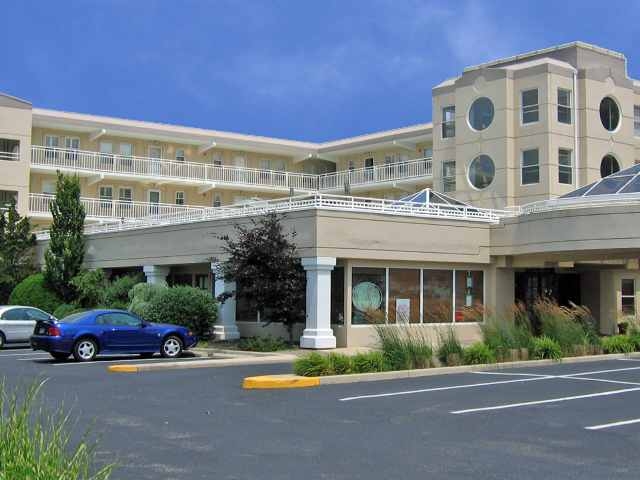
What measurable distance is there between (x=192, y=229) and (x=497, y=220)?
10.9 metres

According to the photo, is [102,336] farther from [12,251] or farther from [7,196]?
[7,196]

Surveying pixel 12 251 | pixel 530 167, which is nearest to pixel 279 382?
pixel 530 167

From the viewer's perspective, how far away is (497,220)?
30.5 m

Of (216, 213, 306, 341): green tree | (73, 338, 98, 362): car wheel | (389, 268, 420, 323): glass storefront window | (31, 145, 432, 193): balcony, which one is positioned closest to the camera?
(73, 338, 98, 362): car wheel

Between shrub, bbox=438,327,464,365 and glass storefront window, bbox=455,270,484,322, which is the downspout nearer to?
glass storefront window, bbox=455,270,484,322

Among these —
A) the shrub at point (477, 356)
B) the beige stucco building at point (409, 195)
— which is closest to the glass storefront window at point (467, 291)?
the beige stucco building at point (409, 195)

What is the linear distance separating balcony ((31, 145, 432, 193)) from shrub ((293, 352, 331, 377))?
28.4m

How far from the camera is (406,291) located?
92.9 ft

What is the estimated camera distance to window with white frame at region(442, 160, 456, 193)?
1540 inches

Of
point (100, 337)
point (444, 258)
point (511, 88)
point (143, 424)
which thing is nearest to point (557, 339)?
point (444, 258)

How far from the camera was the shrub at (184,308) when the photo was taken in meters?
27.6

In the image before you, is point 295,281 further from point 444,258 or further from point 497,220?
point 497,220

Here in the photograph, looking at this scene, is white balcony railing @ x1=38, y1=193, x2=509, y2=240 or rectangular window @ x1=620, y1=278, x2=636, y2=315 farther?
rectangular window @ x1=620, y1=278, x2=636, y2=315


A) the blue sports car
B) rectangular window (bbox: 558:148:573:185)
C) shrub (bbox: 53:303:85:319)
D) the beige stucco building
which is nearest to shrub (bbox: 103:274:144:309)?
the beige stucco building
